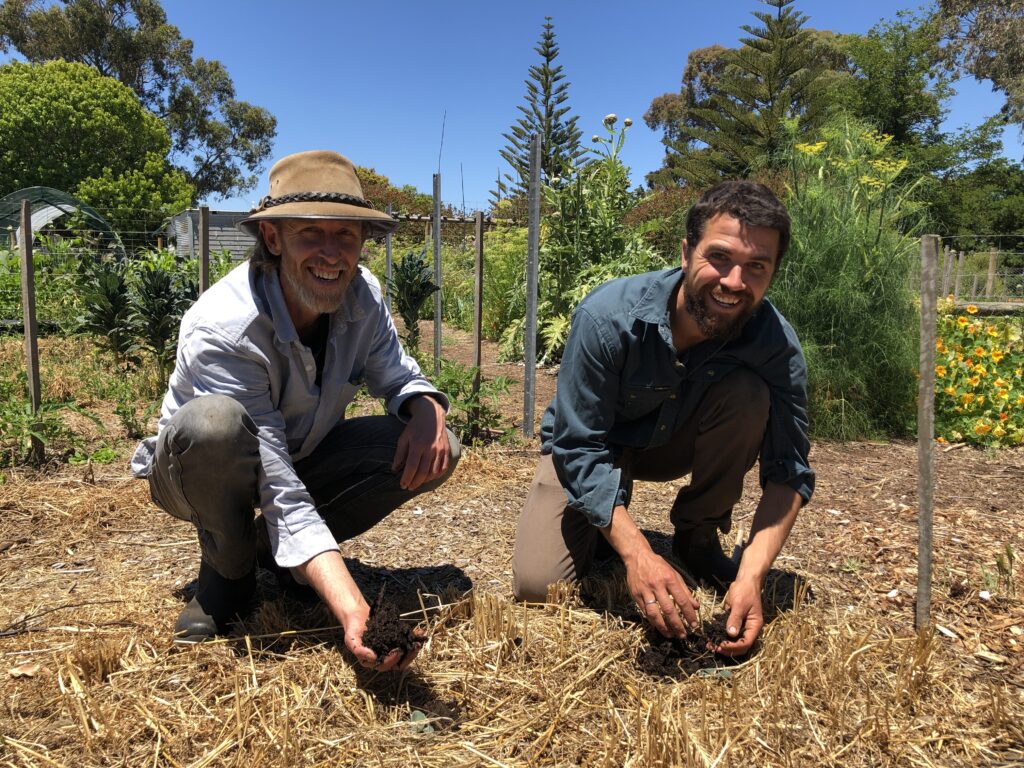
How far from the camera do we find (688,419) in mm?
2467

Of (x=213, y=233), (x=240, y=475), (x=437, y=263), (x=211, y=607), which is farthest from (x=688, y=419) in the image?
(x=213, y=233)

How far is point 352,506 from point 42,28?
43500 mm

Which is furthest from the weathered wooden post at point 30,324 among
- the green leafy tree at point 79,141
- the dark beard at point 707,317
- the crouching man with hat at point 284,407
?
the green leafy tree at point 79,141

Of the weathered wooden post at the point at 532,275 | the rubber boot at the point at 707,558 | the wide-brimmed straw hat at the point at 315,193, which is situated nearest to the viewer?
the wide-brimmed straw hat at the point at 315,193

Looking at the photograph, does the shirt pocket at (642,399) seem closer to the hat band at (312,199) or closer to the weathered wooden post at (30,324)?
the hat band at (312,199)

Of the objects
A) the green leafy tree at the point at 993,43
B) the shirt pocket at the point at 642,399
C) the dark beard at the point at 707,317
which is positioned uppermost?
the green leafy tree at the point at 993,43

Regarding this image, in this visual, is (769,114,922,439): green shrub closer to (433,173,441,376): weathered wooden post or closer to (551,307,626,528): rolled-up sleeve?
(433,173,441,376): weathered wooden post

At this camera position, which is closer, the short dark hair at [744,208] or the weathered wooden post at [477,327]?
the short dark hair at [744,208]

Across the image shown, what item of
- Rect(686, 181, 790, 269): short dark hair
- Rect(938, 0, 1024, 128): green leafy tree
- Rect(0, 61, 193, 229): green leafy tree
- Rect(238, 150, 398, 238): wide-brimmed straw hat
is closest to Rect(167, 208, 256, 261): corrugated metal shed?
Rect(0, 61, 193, 229): green leafy tree

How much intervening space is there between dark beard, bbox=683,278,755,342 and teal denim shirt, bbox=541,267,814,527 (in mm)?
94

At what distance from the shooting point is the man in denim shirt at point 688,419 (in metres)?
1.98

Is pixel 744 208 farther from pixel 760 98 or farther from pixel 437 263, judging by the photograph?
pixel 760 98

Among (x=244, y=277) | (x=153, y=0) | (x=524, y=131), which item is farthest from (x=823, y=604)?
(x=153, y=0)

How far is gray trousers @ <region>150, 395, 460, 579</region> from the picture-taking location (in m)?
1.91
